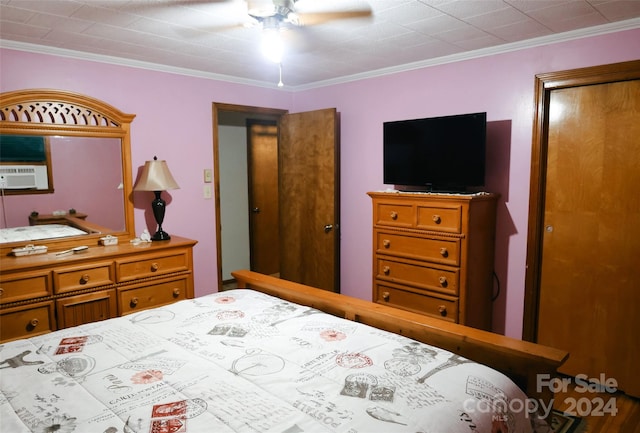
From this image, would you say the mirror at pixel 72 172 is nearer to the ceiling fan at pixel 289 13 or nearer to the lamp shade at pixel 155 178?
the lamp shade at pixel 155 178

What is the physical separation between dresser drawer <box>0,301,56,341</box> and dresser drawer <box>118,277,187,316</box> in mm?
430

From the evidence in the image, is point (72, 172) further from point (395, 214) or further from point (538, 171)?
point (538, 171)

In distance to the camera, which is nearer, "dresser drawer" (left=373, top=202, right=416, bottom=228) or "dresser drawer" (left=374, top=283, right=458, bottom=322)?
"dresser drawer" (left=374, top=283, right=458, bottom=322)

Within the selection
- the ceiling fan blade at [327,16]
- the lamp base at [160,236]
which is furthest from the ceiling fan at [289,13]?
the lamp base at [160,236]

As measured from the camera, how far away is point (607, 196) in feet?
8.72

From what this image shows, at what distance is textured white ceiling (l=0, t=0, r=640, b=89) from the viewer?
2.21 metres

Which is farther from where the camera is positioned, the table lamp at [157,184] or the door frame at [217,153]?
the door frame at [217,153]

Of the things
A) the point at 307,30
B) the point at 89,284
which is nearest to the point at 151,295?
the point at 89,284

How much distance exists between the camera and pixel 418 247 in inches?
123

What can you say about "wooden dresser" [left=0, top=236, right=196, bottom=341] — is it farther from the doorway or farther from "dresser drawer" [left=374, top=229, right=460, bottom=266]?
"dresser drawer" [left=374, top=229, right=460, bottom=266]

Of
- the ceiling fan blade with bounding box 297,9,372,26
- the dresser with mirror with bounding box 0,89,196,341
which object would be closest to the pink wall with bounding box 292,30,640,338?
the ceiling fan blade with bounding box 297,9,372,26

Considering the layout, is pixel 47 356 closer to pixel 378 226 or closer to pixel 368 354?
pixel 368 354

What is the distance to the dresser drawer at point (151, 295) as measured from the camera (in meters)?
3.00

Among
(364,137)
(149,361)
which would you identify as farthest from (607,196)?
(149,361)
